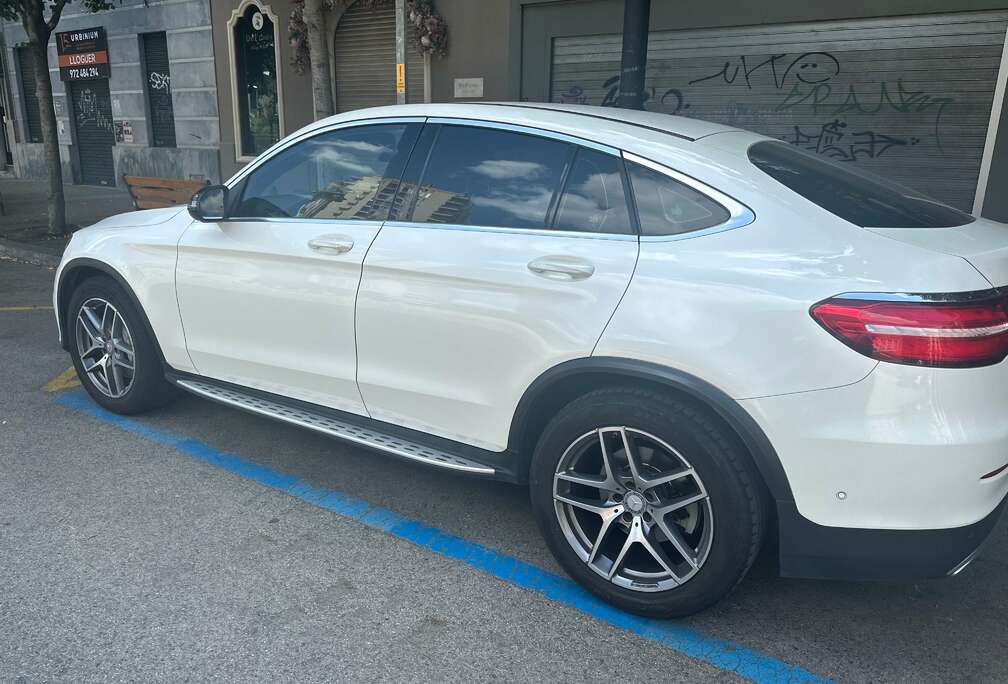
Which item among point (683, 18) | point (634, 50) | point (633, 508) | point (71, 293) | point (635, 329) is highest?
point (683, 18)

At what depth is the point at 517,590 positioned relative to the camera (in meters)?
2.92

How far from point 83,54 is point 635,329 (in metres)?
17.6


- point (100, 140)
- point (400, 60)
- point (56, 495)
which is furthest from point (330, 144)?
point (100, 140)

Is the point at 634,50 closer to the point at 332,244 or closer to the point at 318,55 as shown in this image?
the point at 332,244

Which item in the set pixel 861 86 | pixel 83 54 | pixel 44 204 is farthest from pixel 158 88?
pixel 861 86

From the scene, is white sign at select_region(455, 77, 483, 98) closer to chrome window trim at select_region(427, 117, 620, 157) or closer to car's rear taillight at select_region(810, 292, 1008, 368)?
chrome window trim at select_region(427, 117, 620, 157)

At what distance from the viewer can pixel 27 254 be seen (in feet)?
30.9

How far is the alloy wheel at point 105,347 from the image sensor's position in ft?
14.3

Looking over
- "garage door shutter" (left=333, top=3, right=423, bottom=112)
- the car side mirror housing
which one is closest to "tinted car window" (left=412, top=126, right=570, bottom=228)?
the car side mirror housing

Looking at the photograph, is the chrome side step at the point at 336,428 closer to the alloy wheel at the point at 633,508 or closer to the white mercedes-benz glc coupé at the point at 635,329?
the white mercedes-benz glc coupé at the point at 635,329

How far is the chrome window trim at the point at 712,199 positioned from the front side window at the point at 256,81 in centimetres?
1167

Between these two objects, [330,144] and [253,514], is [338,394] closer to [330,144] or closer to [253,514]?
[253,514]

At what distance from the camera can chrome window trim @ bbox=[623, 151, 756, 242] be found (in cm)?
251

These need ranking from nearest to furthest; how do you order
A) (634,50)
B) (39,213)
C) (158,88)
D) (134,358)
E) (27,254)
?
(134,358)
(634,50)
(27,254)
(39,213)
(158,88)
